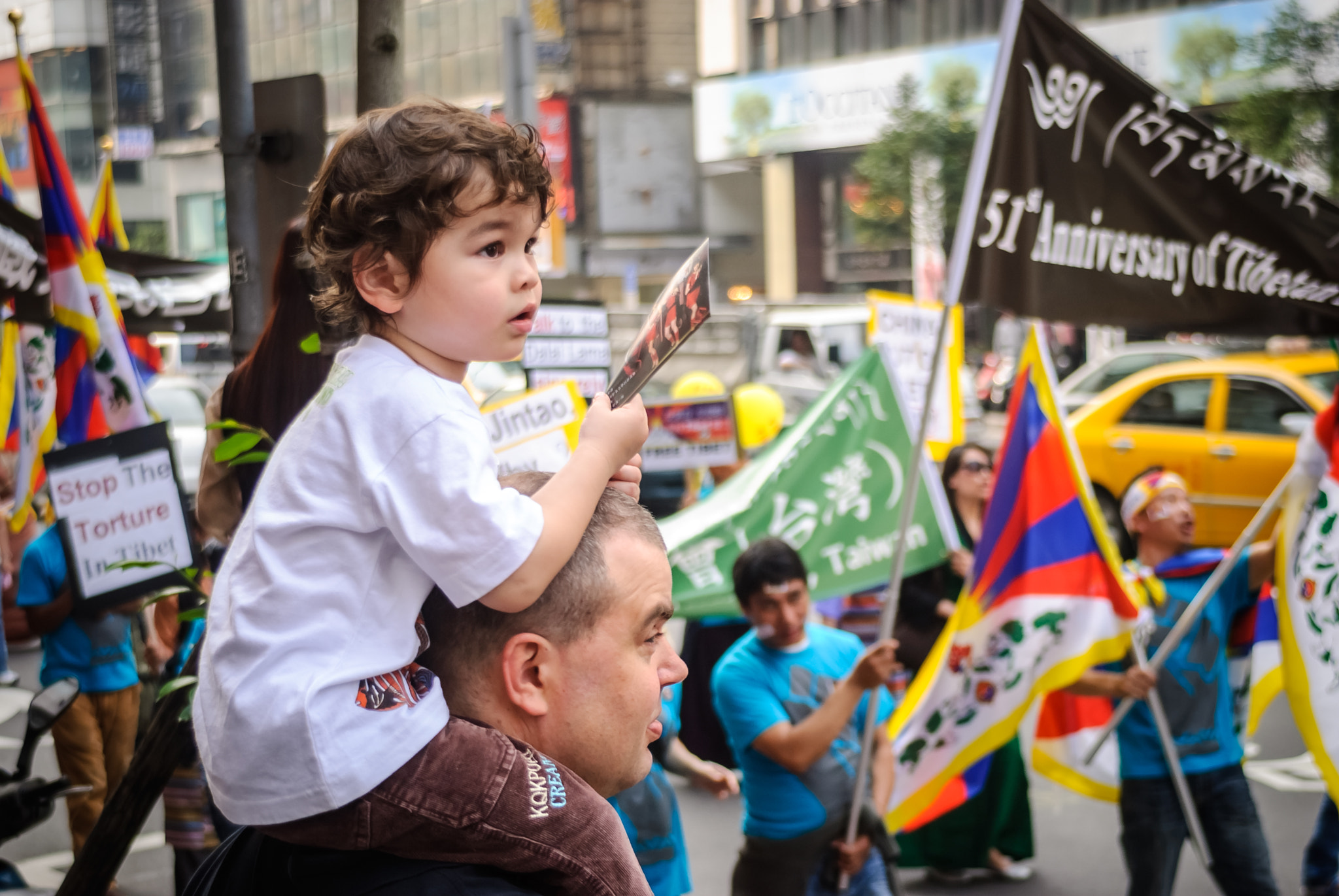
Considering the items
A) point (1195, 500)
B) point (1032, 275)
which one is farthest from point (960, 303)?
point (1195, 500)

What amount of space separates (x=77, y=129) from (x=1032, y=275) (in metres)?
39.1

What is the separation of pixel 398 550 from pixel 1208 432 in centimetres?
1082

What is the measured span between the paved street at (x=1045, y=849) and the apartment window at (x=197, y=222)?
132 feet

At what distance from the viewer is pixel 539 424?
175 inches

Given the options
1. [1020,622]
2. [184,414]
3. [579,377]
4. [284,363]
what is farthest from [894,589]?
[184,414]

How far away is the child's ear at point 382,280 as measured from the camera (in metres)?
1.47

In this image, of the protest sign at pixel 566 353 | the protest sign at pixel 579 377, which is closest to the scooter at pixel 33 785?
the protest sign at pixel 579 377

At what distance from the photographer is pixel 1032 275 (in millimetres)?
4070

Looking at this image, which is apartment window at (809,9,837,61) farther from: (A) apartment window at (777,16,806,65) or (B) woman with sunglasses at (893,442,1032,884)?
(B) woman with sunglasses at (893,442,1032,884)

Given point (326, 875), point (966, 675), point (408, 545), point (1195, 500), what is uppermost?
point (408, 545)

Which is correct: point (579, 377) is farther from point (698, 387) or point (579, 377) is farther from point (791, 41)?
point (791, 41)

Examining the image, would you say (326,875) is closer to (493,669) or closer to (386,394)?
(493,669)

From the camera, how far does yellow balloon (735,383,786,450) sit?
814 centimetres

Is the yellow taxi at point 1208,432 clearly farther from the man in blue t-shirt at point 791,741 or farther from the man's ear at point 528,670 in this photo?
the man's ear at point 528,670
